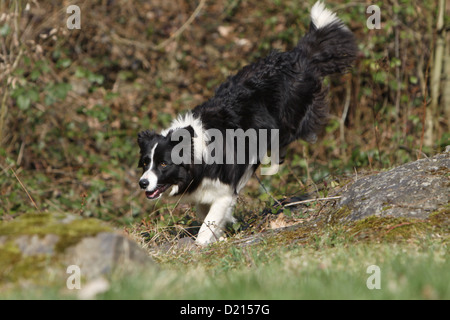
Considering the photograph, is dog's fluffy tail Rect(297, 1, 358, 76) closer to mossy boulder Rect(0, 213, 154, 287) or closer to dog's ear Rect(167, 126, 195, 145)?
dog's ear Rect(167, 126, 195, 145)

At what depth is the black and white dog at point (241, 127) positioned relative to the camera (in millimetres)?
5406

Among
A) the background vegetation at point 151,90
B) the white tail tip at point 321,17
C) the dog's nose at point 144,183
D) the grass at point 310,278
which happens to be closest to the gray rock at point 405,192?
the grass at point 310,278

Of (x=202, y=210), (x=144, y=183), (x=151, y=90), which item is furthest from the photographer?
(x=151, y=90)

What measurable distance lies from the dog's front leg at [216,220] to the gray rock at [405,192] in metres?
1.25

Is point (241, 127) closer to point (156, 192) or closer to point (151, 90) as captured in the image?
point (156, 192)

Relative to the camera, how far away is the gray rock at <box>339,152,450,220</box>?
13.8 ft

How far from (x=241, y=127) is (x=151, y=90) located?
17.1ft

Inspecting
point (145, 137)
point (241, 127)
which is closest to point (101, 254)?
point (145, 137)

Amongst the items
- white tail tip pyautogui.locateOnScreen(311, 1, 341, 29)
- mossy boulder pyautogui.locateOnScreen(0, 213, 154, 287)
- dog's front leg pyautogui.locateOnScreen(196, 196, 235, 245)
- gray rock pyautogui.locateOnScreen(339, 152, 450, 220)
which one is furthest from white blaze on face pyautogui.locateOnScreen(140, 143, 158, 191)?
white tail tip pyautogui.locateOnScreen(311, 1, 341, 29)

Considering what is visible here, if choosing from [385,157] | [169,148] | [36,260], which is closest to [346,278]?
[36,260]

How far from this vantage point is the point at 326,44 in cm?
648

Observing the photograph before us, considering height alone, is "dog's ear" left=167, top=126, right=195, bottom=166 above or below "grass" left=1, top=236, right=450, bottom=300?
above

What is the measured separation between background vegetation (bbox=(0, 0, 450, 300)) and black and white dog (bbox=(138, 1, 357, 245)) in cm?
61

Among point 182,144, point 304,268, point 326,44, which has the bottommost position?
point 304,268
